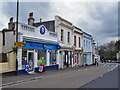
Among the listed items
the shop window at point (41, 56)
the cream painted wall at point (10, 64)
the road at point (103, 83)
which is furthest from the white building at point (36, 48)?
the road at point (103, 83)

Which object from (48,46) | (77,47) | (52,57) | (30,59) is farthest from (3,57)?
(77,47)

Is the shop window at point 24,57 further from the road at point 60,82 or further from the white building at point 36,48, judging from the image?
the road at point 60,82

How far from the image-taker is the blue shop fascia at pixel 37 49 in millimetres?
14879

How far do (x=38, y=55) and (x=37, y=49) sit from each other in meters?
0.79

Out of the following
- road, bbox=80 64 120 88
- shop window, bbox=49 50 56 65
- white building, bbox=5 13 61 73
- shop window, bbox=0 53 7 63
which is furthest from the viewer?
shop window, bbox=49 50 56 65

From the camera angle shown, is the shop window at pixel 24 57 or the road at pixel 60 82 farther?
the shop window at pixel 24 57

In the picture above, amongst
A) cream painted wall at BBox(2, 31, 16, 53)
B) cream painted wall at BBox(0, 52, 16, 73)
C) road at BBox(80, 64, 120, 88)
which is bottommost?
road at BBox(80, 64, 120, 88)

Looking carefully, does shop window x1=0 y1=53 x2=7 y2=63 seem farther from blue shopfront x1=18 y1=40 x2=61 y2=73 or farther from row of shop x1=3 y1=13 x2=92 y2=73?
blue shopfront x1=18 y1=40 x2=61 y2=73

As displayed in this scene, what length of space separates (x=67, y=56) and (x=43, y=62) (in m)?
7.08

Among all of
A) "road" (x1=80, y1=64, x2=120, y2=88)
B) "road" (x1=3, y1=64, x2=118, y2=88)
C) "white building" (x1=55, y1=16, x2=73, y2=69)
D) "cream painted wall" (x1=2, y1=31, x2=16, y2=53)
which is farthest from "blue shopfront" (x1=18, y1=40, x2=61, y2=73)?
"road" (x1=80, y1=64, x2=120, y2=88)

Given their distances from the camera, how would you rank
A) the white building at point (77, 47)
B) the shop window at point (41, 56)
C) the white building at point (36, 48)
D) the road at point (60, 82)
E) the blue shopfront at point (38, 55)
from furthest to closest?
the white building at point (77, 47) → the shop window at point (41, 56) → the blue shopfront at point (38, 55) → the white building at point (36, 48) → the road at point (60, 82)

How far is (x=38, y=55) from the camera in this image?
17.5 metres

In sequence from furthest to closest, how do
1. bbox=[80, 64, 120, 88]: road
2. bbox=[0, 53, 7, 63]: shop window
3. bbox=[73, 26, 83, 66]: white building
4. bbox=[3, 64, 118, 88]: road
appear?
1. bbox=[73, 26, 83, 66]: white building
2. bbox=[0, 53, 7, 63]: shop window
3. bbox=[80, 64, 120, 88]: road
4. bbox=[3, 64, 118, 88]: road

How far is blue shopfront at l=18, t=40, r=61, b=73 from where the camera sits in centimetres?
1531
